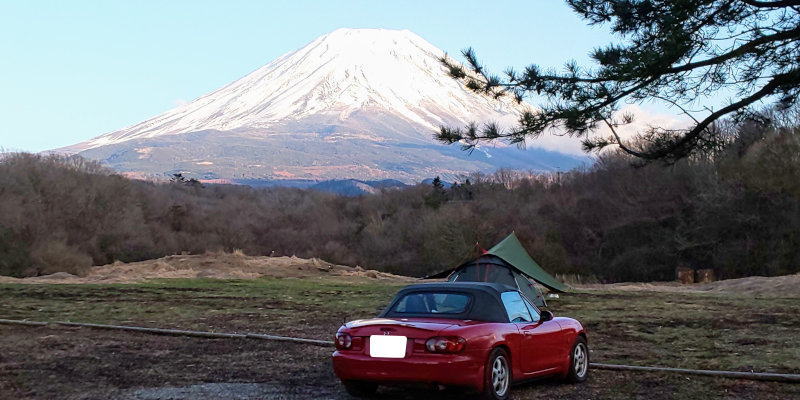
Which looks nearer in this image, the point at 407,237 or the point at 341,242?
the point at 407,237

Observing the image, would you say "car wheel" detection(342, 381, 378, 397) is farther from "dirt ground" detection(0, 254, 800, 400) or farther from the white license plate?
the white license plate

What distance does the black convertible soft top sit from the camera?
9688 millimetres

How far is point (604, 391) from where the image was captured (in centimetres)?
1023

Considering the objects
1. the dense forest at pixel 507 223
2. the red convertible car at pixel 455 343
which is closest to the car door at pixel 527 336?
the red convertible car at pixel 455 343

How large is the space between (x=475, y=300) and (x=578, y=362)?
5.94 ft

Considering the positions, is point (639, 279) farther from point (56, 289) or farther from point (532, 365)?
point (532, 365)

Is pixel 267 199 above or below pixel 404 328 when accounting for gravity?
above

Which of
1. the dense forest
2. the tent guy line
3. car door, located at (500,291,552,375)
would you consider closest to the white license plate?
car door, located at (500,291,552,375)

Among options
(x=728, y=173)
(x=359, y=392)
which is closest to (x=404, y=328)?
(x=359, y=392)

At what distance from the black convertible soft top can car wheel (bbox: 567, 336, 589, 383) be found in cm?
115

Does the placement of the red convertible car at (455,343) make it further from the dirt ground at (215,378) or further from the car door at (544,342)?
the dirt ground at (215,378)

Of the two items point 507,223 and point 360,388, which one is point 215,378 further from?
point 507,223

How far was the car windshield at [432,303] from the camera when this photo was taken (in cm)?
980

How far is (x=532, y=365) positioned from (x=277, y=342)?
17.0 feet
